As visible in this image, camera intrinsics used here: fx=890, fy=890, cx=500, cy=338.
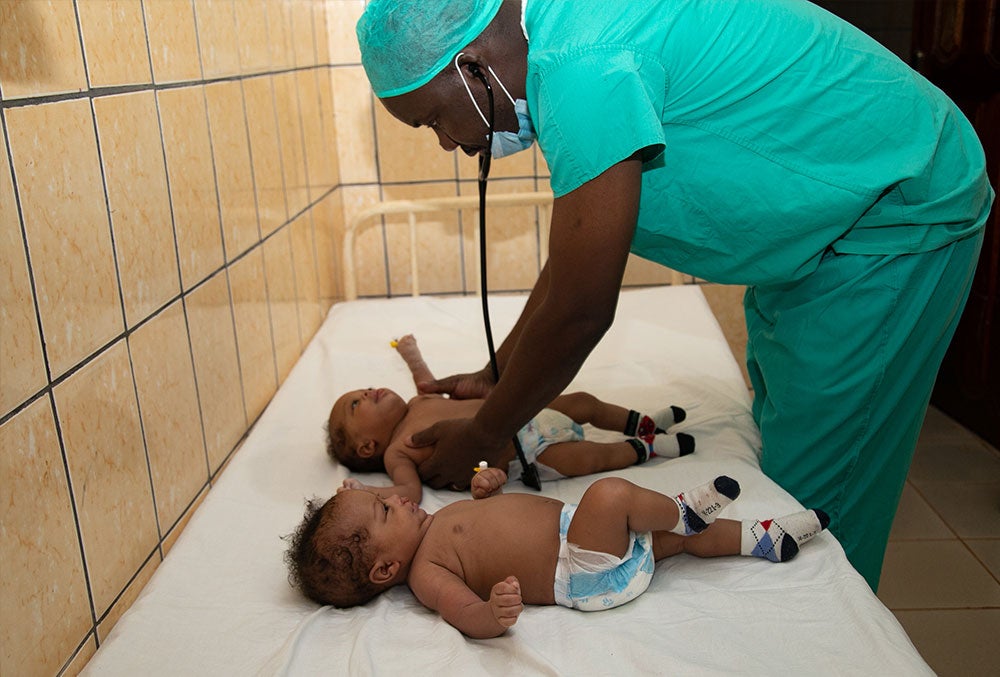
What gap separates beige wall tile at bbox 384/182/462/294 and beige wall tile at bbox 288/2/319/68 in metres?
0.47

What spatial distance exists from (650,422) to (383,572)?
2.19 ft

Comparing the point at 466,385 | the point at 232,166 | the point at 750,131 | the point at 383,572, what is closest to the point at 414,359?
the point at 466,385

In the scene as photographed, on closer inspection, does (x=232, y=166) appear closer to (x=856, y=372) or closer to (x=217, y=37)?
(x=217, y=37)

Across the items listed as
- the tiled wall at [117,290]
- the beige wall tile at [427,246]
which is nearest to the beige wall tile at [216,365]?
the tiled wall at [117,290]

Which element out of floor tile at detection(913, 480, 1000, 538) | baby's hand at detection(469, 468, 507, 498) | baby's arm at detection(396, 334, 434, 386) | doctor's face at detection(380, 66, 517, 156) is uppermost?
doctor's face at detection(380, 66, 517, 156)

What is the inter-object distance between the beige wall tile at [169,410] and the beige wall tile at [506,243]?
4.49ft

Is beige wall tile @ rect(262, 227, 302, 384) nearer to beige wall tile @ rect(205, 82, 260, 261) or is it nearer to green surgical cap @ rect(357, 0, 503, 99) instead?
beige wall tile @ rect(205, 82, 260, 261)

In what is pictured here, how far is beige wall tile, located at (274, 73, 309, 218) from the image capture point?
2104 millimetres

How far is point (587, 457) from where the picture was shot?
5.14 ft

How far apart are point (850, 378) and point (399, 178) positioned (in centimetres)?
167

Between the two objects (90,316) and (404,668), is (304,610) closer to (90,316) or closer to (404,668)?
(404,668)

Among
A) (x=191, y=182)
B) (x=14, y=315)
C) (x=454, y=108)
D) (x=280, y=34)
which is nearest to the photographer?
(x=14, y=315)

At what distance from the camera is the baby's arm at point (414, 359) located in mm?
1882

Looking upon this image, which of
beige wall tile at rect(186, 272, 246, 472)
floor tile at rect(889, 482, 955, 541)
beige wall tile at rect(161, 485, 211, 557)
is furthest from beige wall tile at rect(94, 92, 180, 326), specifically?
floor tile at rect(889, 482, 955, 541)
